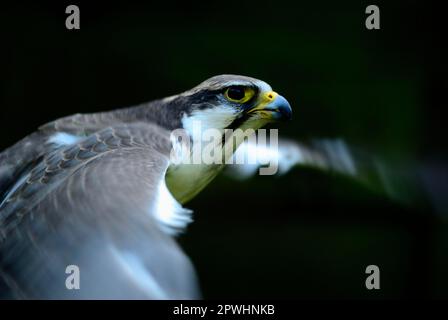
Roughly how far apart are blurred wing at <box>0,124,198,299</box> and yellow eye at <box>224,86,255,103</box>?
1.11ft

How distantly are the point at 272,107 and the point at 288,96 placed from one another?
106 centimetres

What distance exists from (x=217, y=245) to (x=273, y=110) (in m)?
1.44

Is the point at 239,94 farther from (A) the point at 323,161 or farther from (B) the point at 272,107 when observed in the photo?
(A) the point at 323,161

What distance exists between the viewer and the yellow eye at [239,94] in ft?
5.14

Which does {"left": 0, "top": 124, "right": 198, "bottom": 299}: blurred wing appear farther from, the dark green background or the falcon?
the dark green background

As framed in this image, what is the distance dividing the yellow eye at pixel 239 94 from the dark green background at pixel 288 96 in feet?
2.18

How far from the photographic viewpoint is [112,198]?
45.3 inches

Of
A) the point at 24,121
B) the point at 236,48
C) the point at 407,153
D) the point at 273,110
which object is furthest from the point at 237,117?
the point at 407,153

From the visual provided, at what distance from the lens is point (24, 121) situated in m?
2.48

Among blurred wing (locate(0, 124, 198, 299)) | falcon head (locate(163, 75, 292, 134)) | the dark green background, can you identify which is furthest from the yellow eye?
the dark green background

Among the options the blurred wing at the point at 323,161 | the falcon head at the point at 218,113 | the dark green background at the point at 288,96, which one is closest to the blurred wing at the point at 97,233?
the falcon head at the point at 218,113

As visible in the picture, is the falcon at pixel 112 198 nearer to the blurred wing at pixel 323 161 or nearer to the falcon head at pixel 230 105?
the falcon head at pixel 230 105

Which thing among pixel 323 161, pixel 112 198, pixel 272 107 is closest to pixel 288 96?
pixel 323 161

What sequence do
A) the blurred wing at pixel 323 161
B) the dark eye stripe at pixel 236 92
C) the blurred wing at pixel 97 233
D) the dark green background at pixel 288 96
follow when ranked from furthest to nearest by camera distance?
the dark green background at pixel 288 96, the blurred wing at pixel 323 161, the dark eye stripe at pixel 236 92, the blurred wing at pixel 97 233
